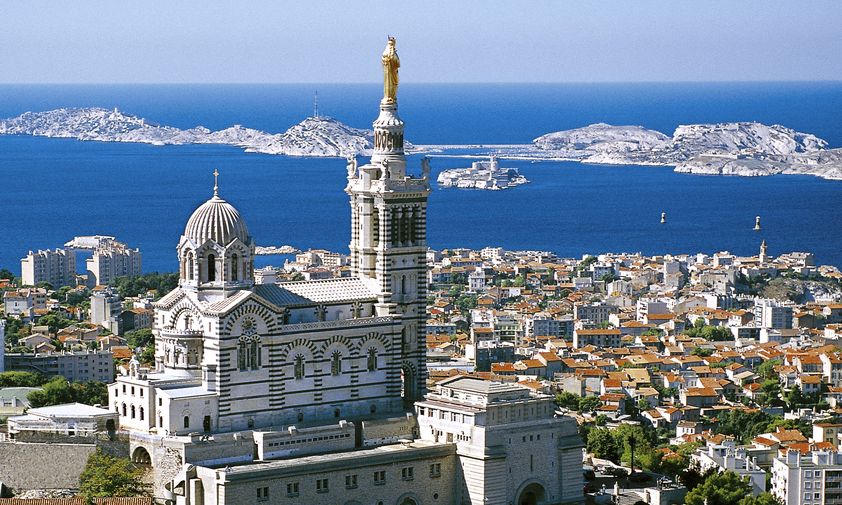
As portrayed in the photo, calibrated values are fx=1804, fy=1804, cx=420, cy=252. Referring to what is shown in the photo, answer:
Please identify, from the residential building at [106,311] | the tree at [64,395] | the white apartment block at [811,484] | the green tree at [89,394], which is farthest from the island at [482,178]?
the white apartment block at [811,484]

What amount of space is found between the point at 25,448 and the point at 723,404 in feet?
105

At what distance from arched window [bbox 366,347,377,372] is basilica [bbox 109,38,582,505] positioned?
1.0 inches

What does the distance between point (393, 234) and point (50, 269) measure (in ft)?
179

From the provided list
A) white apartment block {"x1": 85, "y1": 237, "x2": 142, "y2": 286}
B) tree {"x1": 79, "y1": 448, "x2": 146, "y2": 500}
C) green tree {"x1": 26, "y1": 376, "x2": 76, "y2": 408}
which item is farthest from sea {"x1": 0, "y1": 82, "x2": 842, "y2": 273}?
tree {"x1": 79, "y1": 448, "x2": 146, "y2": 500}

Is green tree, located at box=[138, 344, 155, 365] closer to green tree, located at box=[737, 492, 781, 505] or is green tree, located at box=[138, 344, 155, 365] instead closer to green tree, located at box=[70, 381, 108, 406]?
green tree, located at box=[70, 381, 108, 406]

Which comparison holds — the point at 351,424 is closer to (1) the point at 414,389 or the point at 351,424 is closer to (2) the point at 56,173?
(1) the point at 414,389

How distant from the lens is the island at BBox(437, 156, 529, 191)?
181 m

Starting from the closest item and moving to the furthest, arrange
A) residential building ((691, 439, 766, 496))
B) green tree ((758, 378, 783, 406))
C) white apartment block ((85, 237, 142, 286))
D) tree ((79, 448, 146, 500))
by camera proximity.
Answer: tree ((79, 448, 146, 500))
residential building ((691, 439, 766, 496))
green tree ((758, 378, 783, 406))
white apartment block ((85, 237, 142, 286))

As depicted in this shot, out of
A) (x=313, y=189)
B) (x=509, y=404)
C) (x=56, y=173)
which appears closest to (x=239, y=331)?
(x=509, y=404)

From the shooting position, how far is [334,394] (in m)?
44.8

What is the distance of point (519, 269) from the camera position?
343 feet

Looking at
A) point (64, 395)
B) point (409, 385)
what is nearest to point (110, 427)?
point (409, 385)

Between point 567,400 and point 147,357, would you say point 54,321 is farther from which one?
point 567,400

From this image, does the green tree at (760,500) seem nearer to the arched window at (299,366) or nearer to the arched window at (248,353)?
the arched window at (299,366)
